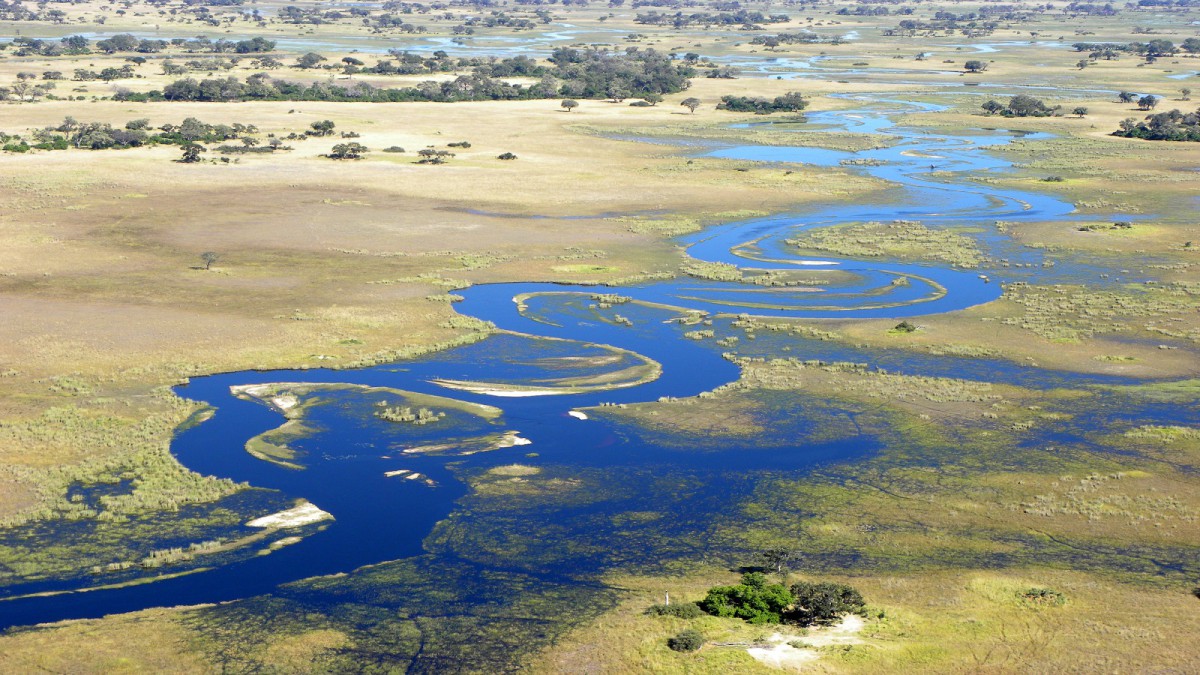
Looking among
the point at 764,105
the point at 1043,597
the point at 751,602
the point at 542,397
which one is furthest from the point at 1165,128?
the point at 751,602

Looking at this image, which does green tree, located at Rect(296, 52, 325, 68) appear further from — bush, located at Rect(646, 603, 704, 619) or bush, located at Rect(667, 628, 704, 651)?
bush, located at Rect(667, 628, 704, 651)

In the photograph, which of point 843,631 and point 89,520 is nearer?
point 843,631

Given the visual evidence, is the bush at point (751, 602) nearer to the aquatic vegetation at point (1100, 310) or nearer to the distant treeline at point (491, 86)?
the aquatic vegetation at point (1100, 310)

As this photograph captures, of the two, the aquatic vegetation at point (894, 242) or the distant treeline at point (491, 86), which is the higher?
the distant treeline at point (491, 86)

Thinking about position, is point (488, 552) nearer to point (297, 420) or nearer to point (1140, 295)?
point (297, 420)

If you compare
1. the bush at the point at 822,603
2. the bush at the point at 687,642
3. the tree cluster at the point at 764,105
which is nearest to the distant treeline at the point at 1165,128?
the tree cluster at the point at 764,105

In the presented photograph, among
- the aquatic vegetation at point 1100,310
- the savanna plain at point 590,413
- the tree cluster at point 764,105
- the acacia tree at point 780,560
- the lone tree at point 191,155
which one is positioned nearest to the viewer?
the savanna plain at point 590,413

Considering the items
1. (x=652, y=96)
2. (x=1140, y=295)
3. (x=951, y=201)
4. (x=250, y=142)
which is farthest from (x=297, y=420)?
(x=652, y=96)
